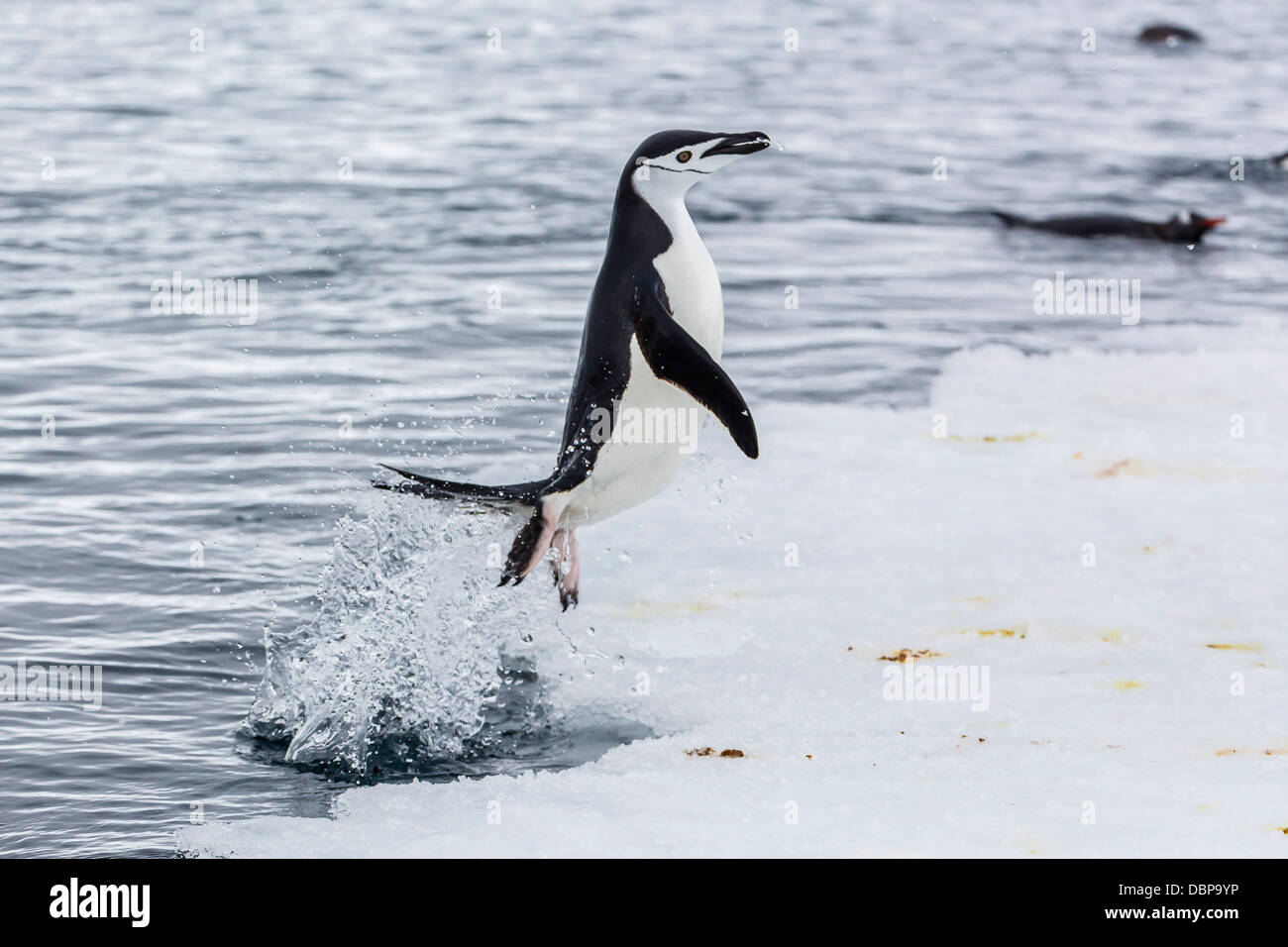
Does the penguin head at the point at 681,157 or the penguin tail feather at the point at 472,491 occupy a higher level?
the penguin head at the point at 681,157

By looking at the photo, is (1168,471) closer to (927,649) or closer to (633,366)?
(927,649)

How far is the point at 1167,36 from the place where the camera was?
2964 centimetres

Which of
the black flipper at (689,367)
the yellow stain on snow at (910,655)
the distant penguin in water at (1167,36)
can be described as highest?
the distant penguin in water at (1167,36)

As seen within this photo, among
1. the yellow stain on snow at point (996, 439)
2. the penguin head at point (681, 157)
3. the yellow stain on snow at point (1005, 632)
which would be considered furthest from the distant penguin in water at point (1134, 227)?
the penguin head at point (681, 157)

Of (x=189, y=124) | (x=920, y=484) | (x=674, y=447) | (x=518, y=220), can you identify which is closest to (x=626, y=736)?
(x=674, y=447)

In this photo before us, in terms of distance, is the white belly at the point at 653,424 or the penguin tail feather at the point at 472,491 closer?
the penguin tail feather at the point at 472,491

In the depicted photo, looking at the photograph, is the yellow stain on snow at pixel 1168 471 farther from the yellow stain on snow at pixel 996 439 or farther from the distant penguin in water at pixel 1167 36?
the distant penguin in water at pixel 1167 36

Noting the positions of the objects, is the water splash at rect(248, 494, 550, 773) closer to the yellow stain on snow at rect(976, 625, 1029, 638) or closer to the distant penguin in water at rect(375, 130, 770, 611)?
the distant penguin in water at rect(375, 130, 770, 611)

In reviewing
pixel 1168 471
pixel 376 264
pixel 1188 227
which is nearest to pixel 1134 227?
pixel 1188 227

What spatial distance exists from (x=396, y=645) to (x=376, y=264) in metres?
7.15

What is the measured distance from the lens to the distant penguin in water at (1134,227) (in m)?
13.9

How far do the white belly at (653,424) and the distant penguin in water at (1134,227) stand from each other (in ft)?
31.5

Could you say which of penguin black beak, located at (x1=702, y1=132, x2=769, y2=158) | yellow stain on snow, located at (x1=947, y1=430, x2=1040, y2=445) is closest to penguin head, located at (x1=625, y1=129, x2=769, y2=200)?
penguin black beak, located at (x1=702, y1=132, x2=769, y2=158)

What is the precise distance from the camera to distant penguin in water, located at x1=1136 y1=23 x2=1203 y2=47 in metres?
29.5
